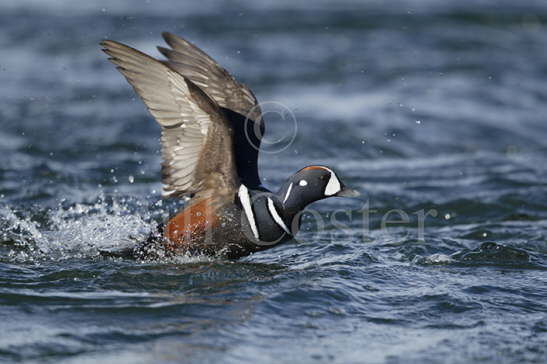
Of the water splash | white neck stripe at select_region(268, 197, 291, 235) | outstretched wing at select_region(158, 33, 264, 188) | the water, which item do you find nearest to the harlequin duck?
white neck stripe at select_region(268, 197, 291, 235)

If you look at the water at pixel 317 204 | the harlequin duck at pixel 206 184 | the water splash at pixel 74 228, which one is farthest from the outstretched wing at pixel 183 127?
the water splash at pixel 74 228

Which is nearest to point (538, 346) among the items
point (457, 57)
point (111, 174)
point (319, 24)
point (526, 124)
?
point (111, 174)

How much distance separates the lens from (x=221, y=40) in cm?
1820

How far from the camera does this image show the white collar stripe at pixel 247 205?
7.15m

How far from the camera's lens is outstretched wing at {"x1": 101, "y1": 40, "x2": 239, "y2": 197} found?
6.95 meters

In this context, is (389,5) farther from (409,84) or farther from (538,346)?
(538,346)

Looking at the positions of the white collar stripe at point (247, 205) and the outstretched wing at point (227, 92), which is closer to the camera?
the white collar stripe at point (247, 205)

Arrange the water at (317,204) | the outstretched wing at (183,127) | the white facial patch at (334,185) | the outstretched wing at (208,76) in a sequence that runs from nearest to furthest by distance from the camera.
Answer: the water at (317,204) < the outstretched wing at (183,127) < the white facial patch at (334,185) < the outstretched wing at (208,76)

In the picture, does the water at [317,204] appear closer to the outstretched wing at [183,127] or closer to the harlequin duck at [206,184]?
the harlequin duck at [206,184]

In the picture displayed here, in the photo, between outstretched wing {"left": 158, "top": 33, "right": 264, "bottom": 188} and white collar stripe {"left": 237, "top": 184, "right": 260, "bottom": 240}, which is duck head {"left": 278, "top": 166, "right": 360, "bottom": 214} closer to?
white collar stripe {"left": 237, "top": 184, "right": 260, "bottom": 240}

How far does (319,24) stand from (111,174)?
962 centimetres

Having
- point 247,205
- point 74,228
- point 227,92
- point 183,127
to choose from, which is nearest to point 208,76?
point 227,92

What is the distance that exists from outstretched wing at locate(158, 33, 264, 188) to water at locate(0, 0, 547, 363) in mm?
1079

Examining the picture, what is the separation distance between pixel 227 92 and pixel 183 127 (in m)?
1.31
